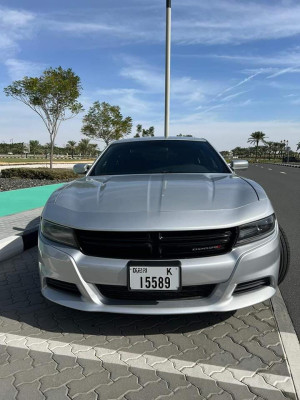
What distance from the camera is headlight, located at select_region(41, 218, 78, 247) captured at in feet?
8.66

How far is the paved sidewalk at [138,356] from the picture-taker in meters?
2.13

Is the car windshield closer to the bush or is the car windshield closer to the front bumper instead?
the front bumper

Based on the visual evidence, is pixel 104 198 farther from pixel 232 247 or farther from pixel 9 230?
pixel 9 230

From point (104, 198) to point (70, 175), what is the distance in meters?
13.5

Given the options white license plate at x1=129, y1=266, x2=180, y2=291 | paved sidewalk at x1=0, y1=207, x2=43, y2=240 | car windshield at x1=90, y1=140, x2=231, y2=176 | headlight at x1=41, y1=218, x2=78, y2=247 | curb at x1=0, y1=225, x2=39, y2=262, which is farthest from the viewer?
paved sidewalk at x1=0, y1=207, x2=43, y2=240

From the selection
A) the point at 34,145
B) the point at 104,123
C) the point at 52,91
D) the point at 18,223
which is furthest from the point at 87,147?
the point at 18,223

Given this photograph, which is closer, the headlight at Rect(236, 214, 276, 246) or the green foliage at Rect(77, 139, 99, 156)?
the headlight at Rect(236, 214, 276, 246)

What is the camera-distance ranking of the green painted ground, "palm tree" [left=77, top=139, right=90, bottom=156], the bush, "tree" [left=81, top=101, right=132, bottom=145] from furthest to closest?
"palm tree" [left=77, top=139, right=90, bottom=156] → "tree" [left=81, top=101, right=132, bottom=145] → the bush → the green painted ground

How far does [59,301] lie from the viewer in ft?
8.85

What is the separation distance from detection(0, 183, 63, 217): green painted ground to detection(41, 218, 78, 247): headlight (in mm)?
5147

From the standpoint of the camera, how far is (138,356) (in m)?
2.49

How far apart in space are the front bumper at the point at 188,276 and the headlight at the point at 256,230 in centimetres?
4

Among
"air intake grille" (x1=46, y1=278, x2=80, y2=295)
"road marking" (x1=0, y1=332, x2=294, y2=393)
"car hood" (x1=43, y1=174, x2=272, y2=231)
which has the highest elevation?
"car hood" (x1=43, y1=174, x2=272, y2=231)

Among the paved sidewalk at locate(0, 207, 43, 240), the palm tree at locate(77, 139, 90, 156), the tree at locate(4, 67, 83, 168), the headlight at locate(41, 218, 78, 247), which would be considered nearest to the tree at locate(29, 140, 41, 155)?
the palm tree at locate(77, 139, 90, 156)
